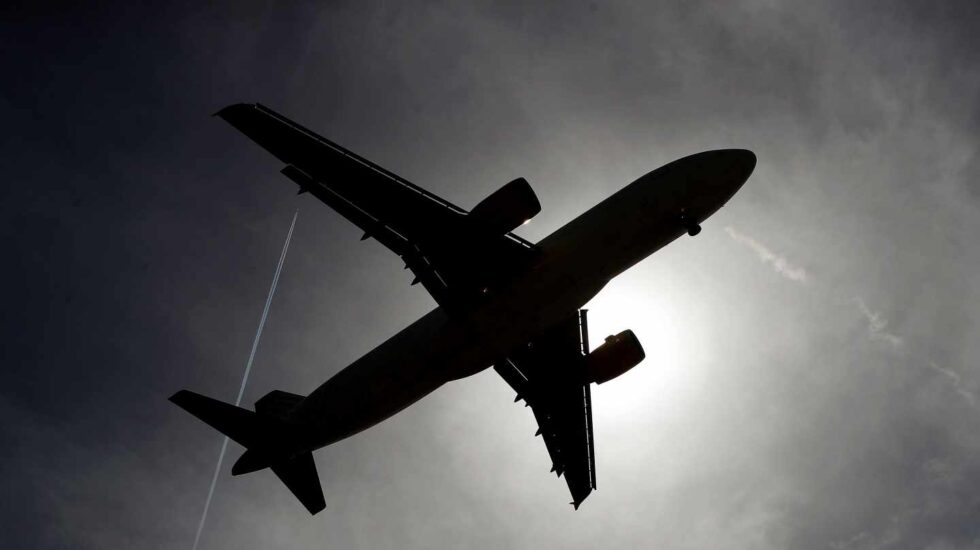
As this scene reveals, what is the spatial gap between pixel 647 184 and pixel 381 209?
1252cm

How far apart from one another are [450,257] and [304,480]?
15182 millimetres

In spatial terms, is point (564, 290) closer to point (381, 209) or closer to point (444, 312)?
point (444, 312)

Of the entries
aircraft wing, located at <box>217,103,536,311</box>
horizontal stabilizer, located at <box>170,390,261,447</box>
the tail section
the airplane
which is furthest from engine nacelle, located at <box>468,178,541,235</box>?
horizontal stabilizer, located at <box>170,390,261,447</box>

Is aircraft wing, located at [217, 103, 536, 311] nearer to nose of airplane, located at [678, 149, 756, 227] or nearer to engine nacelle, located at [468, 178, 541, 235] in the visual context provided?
engine nacelle, located at [468, 178, 541, 235]

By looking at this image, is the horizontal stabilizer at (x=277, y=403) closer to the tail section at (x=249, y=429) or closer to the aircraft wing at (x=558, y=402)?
the tail section at (x=249, y=429)

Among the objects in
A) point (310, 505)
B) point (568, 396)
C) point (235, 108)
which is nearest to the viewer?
point (235, 108)

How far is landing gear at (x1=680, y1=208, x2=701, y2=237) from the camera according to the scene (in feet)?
93.3

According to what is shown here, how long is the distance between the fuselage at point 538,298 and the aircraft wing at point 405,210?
1101 mm

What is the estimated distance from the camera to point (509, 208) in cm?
2744

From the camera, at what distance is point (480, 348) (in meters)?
29.1

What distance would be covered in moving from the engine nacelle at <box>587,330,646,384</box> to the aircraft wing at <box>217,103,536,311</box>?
8496mm

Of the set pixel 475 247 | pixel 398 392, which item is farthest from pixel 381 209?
pixel 398 392

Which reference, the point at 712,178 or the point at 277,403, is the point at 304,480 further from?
the point at 712,178

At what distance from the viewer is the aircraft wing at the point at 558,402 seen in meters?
35.7
